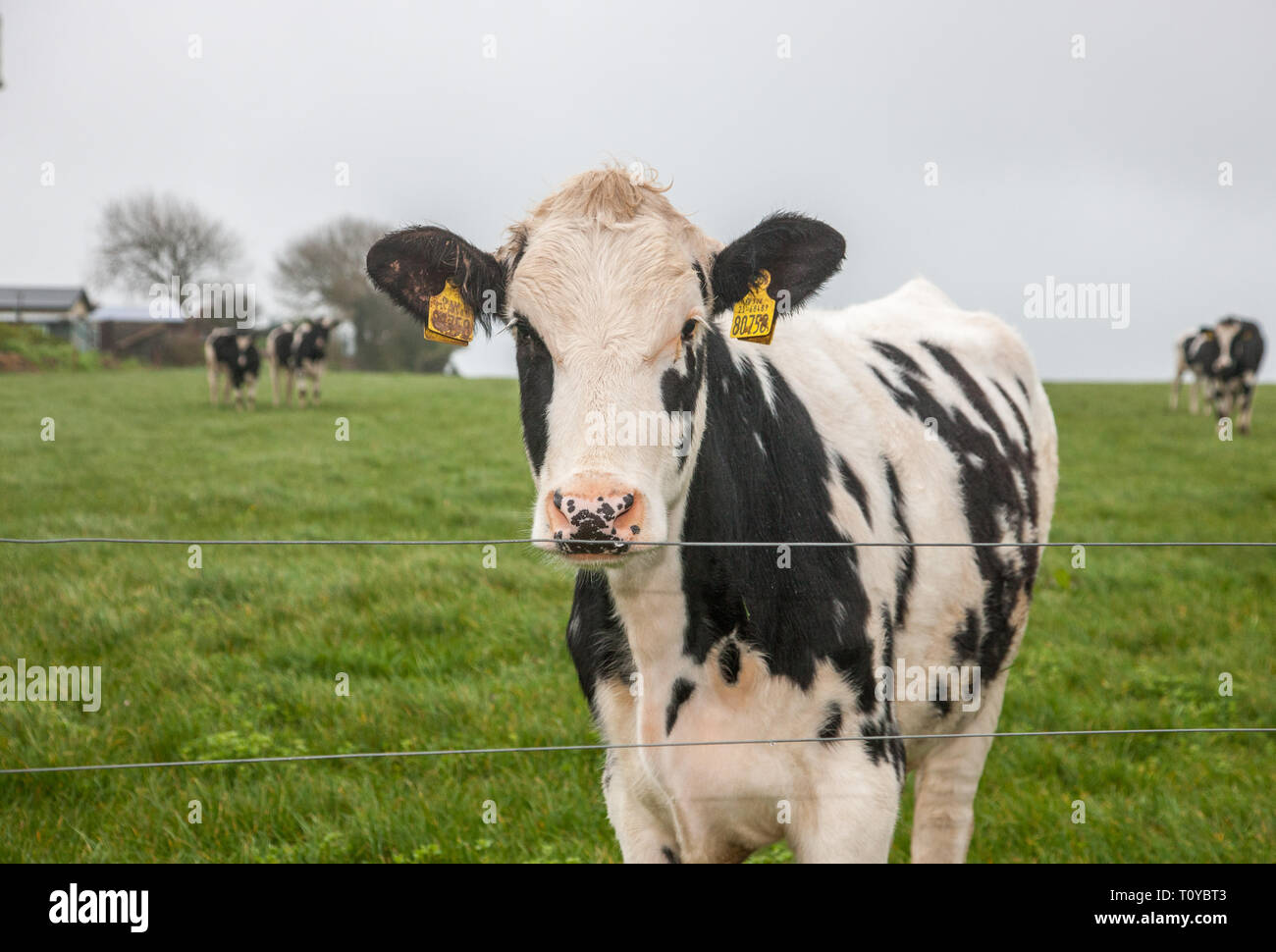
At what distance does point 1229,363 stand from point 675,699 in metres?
A: 19.6

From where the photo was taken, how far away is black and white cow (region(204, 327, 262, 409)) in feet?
67.8

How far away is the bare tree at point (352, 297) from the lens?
52.1 ft

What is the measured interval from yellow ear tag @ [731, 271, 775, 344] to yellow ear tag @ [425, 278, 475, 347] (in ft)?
2.67

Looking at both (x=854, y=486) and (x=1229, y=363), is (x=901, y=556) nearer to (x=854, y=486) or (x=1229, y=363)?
(x=854, y=486)

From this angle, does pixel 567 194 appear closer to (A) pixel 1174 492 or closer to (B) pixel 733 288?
(B) pixel 733 288

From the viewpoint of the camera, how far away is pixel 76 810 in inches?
156

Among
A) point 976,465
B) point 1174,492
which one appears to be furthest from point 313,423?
point 976,465

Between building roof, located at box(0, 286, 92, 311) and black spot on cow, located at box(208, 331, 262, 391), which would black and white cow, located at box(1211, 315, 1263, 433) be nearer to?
black spot on cow, located at box(208, 331, 262, 391)

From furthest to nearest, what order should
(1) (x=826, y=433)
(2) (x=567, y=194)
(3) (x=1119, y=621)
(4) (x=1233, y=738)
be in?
(3) (x=1119, y=621)
(4) (x=1233, y=738)
(1) (x=826, y=433)
(2) (x=567, y=194)

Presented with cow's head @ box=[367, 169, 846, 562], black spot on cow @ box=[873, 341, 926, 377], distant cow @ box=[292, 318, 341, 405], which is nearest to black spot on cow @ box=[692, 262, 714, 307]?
cow's head @ box=[367, 169, 846, 562]

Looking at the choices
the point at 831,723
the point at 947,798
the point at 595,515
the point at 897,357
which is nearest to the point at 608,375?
the point at 595,515

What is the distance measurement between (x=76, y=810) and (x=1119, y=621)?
20.0 feet

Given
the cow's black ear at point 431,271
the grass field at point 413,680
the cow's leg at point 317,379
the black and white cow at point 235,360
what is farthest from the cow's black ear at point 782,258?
the cow's leg at point 317,379

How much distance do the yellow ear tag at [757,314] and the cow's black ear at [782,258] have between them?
0.02 metres
